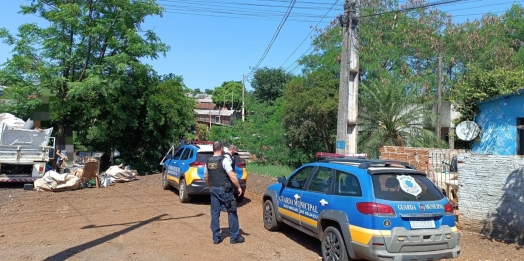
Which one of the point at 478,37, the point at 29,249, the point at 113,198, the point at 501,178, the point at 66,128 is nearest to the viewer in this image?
the point at 29,249

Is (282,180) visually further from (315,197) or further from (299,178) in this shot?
(315,197)

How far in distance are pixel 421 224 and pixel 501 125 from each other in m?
11.1

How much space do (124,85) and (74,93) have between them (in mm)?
2259

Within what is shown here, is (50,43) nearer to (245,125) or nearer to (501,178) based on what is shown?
(245,125)

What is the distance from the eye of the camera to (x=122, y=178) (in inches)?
616

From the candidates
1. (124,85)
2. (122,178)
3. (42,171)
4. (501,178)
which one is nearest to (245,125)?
(124,85)

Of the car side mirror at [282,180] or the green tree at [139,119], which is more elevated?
the green tree at [139,119]

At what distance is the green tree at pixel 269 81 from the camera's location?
149ft

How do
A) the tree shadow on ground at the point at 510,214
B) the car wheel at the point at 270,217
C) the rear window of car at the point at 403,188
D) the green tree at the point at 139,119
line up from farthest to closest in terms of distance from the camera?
the green tree at the point at 139,119, the car wheel at the point at 270,217, the tree shadow on ground at the point at 510,214, the rear window of car at the point at 403,188

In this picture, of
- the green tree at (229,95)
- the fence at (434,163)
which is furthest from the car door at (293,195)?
the green tree at (229,95)

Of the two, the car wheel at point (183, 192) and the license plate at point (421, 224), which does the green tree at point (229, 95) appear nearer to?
the car wheel at point (183, 192)

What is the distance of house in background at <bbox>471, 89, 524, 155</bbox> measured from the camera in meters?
14.1

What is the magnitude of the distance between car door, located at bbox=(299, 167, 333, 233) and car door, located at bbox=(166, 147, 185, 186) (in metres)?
5.60

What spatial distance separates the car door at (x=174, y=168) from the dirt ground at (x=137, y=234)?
62 centimetres
